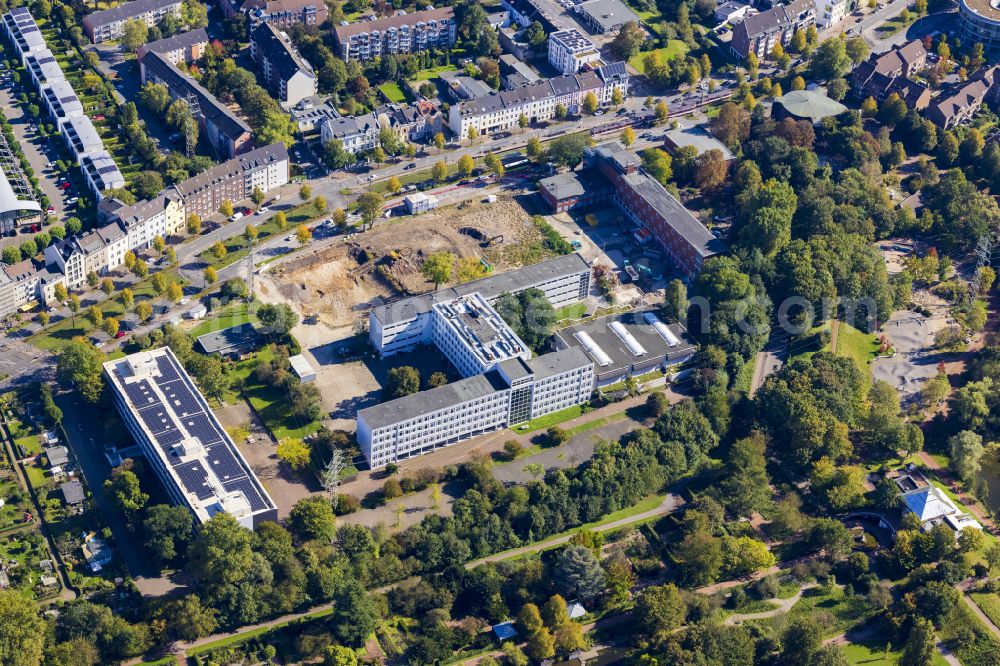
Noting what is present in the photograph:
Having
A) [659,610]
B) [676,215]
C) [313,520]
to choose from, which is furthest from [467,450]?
[676,215]

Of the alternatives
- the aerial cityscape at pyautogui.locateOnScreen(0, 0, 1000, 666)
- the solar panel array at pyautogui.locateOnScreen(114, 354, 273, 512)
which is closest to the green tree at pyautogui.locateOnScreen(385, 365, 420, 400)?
the aerial cityscape at pyautogui.locateOnScreen(0, 0, 1000, 666)

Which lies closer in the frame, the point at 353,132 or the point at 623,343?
the point at 623,343

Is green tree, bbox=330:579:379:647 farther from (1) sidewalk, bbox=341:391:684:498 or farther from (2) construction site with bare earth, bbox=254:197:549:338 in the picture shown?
(2) construction site with bare earth, bbox=254:197:549:338

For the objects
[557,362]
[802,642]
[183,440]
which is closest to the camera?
[802,642]

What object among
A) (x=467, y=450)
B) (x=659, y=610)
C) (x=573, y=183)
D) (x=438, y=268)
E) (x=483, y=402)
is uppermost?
(x=573, y=183)

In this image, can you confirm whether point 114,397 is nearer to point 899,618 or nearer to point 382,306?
point 382,306

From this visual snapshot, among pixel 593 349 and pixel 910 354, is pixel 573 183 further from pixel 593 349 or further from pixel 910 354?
pixel 910 354

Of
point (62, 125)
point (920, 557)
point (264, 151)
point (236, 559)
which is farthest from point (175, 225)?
point (920, 557)
